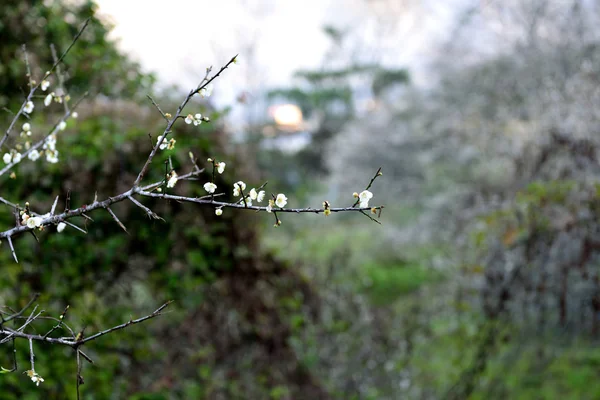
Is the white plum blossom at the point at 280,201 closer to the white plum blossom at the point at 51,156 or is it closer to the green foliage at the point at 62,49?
the white plum blossom at the point at 51,156

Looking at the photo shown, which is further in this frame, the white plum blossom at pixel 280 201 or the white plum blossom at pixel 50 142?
the white plum blossom at pixel 50 142

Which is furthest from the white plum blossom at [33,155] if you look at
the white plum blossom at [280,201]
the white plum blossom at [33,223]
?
the white plum blossom at [280,201]

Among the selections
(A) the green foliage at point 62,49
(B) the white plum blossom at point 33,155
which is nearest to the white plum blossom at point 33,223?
(B) the white plum blossom at point 33,155

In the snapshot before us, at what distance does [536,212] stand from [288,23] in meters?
10.8

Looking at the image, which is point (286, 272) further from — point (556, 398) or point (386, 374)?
point (556, 398)

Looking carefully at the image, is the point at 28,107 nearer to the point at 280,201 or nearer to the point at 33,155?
the point at 33,155

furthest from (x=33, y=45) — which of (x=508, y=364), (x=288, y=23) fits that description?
(x=288, y=23)

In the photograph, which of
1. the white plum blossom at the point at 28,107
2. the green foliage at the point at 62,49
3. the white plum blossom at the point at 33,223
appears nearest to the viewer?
the white plum blossom at the point at 33,223

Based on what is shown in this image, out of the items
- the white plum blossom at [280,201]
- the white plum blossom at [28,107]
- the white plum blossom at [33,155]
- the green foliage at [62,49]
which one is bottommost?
the white plum blossom at [280,201]

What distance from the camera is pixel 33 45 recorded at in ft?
11.6

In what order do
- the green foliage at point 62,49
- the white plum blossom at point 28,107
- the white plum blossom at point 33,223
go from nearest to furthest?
the white plum blossom at point 33,223
the white plum blossom at point 28,107
the green foliage at point 62,49

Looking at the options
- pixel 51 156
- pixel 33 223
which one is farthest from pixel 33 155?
pixel 33 223

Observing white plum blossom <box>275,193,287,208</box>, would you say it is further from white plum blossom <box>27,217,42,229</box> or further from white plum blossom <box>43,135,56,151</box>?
white plum blossom <box>43,135,56,151</box>

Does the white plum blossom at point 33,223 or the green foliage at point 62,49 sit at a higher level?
the green foliage at point 62,49
